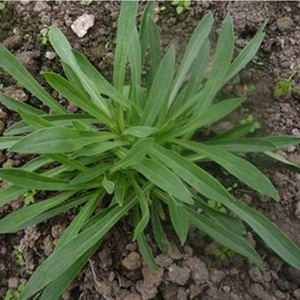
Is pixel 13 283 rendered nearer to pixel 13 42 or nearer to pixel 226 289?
pixel 226 289

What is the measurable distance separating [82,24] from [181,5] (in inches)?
16.5

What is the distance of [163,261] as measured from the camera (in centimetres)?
180

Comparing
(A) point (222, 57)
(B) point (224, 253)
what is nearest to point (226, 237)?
(B) point (224, 253)

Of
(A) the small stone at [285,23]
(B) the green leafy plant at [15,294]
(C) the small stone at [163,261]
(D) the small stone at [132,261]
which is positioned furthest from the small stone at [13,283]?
(A) the small stone at [285,23]

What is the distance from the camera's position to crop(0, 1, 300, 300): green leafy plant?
1469mm

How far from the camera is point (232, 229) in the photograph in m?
1.70

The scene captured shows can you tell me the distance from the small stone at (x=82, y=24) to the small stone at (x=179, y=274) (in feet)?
3.39

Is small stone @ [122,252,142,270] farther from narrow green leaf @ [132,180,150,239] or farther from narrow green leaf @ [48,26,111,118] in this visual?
narrow green leaf @ [48,26,111,118]

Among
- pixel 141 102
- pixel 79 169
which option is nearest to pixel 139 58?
pixel 141 102

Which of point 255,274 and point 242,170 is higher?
Answer: point 242,170

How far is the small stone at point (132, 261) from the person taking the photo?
5.93 feet

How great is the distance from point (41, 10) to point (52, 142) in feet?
3.41

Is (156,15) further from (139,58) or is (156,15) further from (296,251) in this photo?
(296,251)

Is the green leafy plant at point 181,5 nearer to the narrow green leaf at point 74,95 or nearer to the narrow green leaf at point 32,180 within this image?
the narrow green leaf at point 74,95
